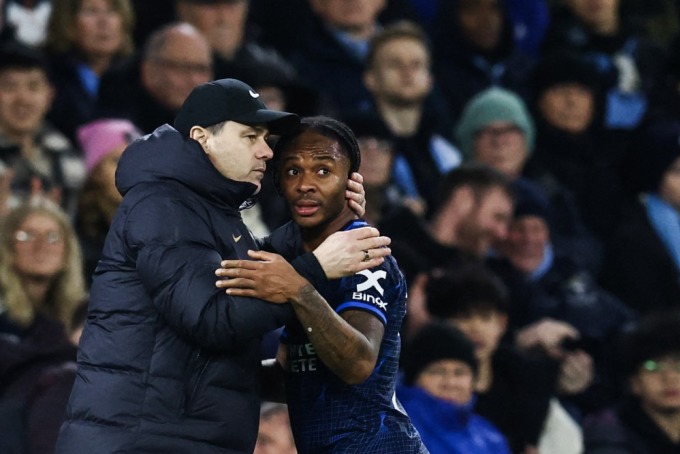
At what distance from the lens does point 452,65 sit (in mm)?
11180

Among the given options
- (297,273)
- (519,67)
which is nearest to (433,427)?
(297,273)

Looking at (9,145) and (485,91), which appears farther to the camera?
→ (485,91)

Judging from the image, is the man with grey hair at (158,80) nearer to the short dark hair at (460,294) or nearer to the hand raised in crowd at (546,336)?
the short dark hair at (460,294)

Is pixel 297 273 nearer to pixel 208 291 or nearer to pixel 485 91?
pixel 208 291

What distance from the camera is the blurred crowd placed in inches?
303

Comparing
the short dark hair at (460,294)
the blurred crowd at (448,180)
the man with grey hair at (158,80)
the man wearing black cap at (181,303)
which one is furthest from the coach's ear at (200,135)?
the man with grey hair at (158,80)

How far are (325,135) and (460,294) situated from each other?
3163 mm

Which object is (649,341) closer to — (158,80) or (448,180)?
(448,180)

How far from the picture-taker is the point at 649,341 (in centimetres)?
857

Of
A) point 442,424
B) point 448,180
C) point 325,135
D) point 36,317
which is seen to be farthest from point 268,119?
point 448,180

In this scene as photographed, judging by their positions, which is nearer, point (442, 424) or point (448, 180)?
Result: point (442, 424)

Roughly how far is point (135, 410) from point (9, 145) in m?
3.78

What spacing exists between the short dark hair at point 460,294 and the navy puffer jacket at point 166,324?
3313 mm

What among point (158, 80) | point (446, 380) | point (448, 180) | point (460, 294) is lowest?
point (446, 380)
